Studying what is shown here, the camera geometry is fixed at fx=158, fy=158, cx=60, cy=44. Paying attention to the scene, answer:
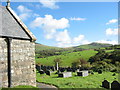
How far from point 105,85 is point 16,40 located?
10.5 m

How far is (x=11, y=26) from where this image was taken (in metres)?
14.2

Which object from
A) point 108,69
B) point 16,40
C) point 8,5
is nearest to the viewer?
point 16,40

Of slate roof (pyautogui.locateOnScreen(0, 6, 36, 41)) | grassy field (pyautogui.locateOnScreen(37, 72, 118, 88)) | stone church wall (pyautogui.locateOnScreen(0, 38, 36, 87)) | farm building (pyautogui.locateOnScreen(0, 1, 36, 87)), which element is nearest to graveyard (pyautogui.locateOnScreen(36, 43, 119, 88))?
grassy field (pyautogui.locateOnScreen(37, 72, 118, 88))

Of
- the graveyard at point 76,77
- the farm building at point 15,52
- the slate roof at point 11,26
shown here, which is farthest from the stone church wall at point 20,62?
the graveyard at point 76,77

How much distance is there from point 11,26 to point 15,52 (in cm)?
273

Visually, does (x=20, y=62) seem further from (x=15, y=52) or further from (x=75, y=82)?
(x=75, y=82)

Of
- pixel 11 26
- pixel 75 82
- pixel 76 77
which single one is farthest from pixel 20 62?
pixel 76 77

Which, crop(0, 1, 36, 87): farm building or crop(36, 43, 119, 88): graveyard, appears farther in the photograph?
crop(36, 43, 119, 88): graveyard

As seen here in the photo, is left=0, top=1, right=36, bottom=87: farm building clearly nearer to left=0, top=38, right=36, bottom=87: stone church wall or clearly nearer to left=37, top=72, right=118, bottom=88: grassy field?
left=0, top=38, right=36, bottom=87: stone church wall

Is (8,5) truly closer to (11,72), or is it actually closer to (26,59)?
(26,59)

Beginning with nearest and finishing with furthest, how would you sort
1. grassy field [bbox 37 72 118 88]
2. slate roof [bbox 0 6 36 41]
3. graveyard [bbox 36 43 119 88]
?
slate roof [bbox 0 6 36 41] < grassy field [bbox 37 72 118 88] < graveyard [bbox 36 43 119 88]

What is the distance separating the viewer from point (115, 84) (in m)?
14.8

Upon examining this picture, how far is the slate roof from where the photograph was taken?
13066mm

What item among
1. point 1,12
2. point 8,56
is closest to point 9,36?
point 8,56
